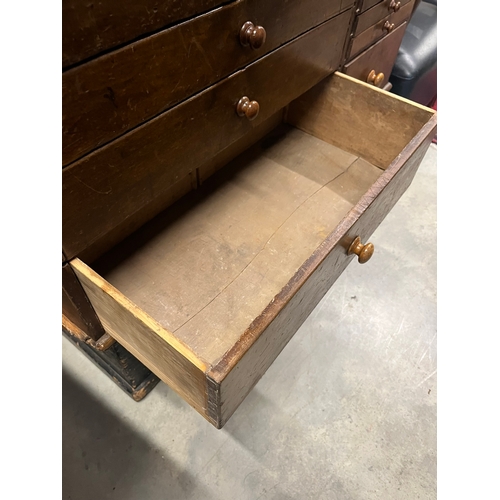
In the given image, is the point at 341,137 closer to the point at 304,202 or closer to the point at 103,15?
the point at 304,202

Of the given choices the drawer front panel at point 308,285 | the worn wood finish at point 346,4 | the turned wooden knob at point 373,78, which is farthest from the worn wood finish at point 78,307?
the turned wooden knob at point 373,78

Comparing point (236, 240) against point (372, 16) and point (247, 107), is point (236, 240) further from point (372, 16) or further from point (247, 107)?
point (372, 16)

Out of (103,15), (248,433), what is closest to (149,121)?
(103,15)

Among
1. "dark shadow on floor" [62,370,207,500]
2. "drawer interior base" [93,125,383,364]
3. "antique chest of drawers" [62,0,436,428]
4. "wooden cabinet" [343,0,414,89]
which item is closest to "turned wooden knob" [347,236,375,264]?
"antique chest of drawers" [62,0,436,428]

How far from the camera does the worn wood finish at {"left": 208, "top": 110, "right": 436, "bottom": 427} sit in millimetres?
454

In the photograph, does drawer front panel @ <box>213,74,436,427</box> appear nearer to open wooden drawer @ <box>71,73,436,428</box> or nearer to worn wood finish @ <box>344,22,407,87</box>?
open wooden drawer @ <box>71,73,436,428</box>

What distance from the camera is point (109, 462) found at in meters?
0.89

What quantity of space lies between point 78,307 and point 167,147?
286 millimetres

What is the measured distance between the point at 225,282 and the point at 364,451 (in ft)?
1.82

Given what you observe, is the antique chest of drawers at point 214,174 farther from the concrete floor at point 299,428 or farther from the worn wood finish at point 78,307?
the concrete floor at point 299,428

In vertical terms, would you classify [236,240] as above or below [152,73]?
below

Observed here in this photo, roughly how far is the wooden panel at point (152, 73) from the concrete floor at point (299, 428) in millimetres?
731

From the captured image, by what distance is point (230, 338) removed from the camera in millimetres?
678

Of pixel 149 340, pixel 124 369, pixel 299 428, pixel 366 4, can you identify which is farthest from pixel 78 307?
pixel 366 4
